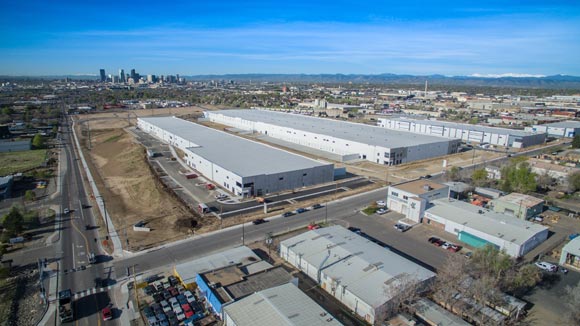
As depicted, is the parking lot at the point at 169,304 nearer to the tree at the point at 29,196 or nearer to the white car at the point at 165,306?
the white car at the point at 165,306

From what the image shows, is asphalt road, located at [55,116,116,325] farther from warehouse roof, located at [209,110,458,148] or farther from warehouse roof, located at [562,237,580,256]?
warehouse roof, located at [209,110,458,148]

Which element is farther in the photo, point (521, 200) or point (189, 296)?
point (521, 200)

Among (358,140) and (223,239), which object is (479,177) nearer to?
(358,140)

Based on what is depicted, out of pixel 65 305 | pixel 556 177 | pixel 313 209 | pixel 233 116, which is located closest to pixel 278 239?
pixel 313 209

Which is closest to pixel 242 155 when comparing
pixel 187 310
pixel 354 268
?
pixel 354 268

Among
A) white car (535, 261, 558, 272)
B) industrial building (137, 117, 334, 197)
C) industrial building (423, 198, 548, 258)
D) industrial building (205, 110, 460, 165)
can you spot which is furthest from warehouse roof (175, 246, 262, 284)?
industrial building (205, 110, 460, 165)

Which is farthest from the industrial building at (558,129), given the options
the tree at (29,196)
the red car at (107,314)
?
the tree at (29,196)
